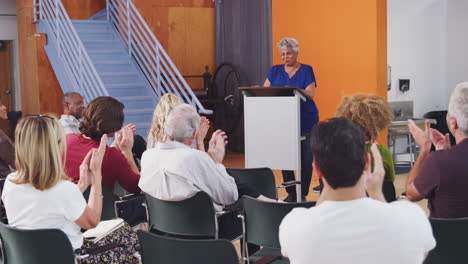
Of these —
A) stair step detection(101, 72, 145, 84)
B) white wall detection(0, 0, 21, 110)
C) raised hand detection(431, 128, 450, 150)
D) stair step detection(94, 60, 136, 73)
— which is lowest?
raised hand detection(431, 128, 450, 150)

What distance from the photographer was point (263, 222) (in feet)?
10.1

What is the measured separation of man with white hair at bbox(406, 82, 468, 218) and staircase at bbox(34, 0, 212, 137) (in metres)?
5.60

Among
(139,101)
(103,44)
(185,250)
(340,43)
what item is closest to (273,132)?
(340,43)

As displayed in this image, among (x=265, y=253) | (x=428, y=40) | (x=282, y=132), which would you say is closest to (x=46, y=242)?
(x=265, y=253)

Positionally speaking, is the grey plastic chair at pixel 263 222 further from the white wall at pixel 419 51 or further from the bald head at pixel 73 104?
the white wall at pixel 419 51

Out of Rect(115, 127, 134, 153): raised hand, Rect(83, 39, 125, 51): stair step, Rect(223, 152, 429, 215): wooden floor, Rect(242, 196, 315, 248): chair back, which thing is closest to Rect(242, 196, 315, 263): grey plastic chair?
Rect(242, 196, 315, 248): chair back

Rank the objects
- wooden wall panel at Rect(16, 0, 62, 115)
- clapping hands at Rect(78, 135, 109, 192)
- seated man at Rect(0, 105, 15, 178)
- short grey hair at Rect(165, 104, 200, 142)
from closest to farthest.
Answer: clapping hands at Rect(78, 135, 109, 192) → short grey hair at Rect(165, 104, 200, 142) → seated man at Rect(0, 105, 15, 178) → wooden wall panel at Rect(16, 0, 62, 115)

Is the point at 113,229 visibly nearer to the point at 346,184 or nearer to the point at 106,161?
the point at 106,161

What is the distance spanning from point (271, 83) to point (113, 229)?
11.7ft

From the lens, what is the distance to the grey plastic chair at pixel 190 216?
331cm

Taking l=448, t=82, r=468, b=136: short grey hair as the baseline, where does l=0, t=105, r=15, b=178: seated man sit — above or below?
below

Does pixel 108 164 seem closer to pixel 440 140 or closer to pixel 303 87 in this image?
pixel 440 140

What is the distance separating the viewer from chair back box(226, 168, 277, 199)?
416cm

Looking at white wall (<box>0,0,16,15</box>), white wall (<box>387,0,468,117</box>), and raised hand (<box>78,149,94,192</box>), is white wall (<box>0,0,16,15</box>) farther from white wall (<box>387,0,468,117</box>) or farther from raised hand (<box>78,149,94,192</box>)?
raised hand (<box>78,149,94,192</box>)
